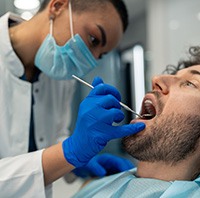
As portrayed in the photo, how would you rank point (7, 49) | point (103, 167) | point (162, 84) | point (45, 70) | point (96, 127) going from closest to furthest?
point (96, 127), point (162, 84), point (7, 49), point (45, 70), point (103, 167)

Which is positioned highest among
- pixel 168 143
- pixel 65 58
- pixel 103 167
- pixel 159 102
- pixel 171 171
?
pixel 65 58

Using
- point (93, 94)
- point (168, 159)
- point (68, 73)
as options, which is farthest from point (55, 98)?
point (168, 159)

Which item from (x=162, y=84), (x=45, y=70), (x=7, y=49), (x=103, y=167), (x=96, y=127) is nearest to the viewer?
(x=96, y=127)

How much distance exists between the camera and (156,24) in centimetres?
262

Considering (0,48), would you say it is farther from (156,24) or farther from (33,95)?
(156,24)

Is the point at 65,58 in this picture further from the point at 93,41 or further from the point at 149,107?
the point at 149,107

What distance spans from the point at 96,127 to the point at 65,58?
1.58 feet

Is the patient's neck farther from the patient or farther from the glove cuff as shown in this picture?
the glove cuff

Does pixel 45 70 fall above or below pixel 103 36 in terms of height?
below

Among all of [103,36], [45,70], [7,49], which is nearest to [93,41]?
[103,36]

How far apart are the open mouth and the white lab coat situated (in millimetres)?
418

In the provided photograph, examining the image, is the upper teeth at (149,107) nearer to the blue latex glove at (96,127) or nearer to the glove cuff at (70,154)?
the blue latex glove at (96,127)

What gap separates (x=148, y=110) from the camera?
46.6 inches

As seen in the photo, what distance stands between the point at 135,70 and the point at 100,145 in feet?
8.50
